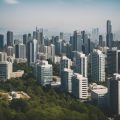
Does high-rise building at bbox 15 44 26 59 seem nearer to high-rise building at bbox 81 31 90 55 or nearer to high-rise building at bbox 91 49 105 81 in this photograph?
high-rise building at bbox 81 31 90 55

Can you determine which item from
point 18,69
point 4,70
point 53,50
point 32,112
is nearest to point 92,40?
point 53,50

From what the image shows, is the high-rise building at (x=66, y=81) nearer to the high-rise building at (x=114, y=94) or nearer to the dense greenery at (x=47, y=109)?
the dense greenery at (x=47, y=109)

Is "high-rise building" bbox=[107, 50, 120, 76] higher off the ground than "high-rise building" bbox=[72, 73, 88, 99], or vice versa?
"high-rise building" bbox=[107, 50, 120, 76]

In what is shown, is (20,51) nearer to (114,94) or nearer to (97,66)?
(97,66)

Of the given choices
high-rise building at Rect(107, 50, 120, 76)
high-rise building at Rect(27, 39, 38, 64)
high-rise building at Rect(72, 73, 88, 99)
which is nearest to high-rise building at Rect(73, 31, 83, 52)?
high-rise building at Rect(27, 39, 38, 64)

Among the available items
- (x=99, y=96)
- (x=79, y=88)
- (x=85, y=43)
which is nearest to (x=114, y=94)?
(x=99, y=96)

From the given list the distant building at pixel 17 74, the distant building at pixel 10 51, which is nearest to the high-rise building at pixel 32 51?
the distant building at pixel 10 51
